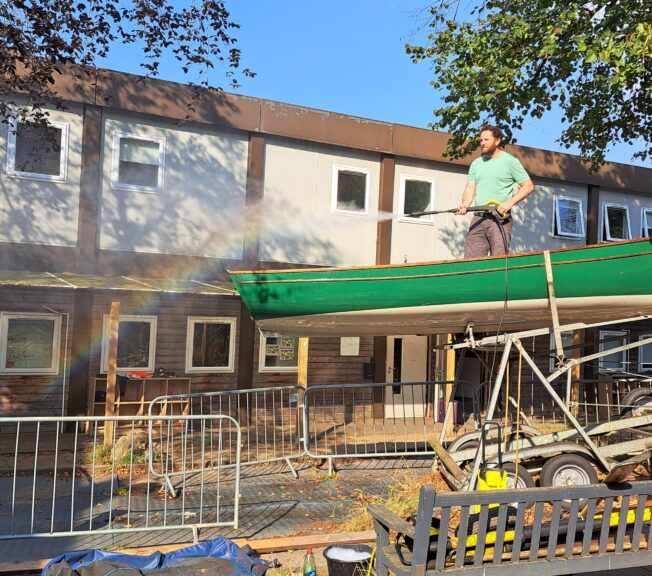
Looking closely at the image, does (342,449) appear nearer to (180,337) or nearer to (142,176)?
(180,337)

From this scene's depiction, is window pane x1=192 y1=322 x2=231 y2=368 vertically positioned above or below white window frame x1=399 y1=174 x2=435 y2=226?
below

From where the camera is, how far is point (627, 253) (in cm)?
640

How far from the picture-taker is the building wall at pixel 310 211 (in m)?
13.8

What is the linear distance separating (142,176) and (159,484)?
6.55 meters

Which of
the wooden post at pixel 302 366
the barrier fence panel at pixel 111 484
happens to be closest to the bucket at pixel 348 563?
the barrier fence panel at pixel 111 484

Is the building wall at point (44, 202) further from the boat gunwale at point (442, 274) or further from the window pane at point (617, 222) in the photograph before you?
the window pane at point (617, 222)

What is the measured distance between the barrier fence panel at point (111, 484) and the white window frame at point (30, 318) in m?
1.17

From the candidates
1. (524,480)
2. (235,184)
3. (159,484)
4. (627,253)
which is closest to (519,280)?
(627,253)

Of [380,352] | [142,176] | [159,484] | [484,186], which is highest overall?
[142,176]

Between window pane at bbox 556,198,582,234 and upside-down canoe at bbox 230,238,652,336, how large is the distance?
33.8 ft

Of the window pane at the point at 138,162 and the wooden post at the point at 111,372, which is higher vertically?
the window pane at the point at 138,162

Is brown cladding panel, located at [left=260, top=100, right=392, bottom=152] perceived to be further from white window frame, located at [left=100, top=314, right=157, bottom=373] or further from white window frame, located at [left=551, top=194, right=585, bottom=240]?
white window frame, located at [left=551, top=194, right=585, bottom=240]

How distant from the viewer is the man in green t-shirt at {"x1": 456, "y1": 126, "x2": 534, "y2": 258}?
6.88 metres

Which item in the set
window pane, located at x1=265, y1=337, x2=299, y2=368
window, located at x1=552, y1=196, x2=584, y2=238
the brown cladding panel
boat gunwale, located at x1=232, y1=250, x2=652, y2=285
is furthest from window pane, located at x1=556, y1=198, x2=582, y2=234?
boat gunwale, located at x1=232, y1=250, x2=652, y2=285
